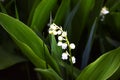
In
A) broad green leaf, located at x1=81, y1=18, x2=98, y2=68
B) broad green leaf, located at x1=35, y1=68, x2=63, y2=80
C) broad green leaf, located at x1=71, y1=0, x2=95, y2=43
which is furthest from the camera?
broad green leaf, located at x1=71, y1=0, x2=95, y2=43

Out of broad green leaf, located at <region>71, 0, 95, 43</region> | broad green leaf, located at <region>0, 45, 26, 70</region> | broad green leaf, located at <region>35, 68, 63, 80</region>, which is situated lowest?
broad green leaf, located at <region>0, 45, 26, 70</region>

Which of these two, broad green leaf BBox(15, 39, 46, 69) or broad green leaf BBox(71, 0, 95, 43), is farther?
broad green leaf BBox(71, 0, 95, 43)

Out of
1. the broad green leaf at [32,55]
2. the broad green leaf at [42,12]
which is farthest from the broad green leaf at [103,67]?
the broad green leaf at [42,12]

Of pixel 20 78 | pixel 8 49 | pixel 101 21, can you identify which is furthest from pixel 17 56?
pixel 101 21

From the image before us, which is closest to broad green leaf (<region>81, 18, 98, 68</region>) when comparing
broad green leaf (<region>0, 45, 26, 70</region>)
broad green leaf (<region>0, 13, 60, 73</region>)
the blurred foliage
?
the blurred foliage

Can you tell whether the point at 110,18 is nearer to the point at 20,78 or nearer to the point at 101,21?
the point at 101,21

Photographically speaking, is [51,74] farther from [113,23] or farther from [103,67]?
[113,23]

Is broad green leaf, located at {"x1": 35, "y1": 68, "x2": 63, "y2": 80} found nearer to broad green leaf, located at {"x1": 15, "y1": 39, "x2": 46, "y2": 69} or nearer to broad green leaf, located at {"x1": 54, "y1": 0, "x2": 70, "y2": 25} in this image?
broad green leaf, located at {"x1": 15, "y1": 39, "x2": 46, "y2": 69}
